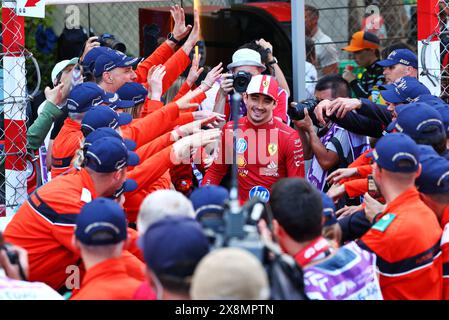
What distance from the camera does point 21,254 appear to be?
143 inches

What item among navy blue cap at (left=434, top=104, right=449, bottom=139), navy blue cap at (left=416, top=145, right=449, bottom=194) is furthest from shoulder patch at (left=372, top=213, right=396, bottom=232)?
navy blue cap at (left=434, top=104, right=449, bottom=139)

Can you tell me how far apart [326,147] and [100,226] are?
3.05 metres

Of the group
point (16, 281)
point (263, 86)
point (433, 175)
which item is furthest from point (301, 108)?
point (16, 281)

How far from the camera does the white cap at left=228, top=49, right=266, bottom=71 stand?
6520mm

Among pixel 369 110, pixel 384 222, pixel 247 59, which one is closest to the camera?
pixel 384 222

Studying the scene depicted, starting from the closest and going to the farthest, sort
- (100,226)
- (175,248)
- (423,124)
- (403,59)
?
(175,248) < (100,226) < (423,124) < (403,59)

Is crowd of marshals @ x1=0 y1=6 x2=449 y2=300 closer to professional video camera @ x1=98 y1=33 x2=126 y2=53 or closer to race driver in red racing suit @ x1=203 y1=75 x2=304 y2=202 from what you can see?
race driver in red racing suit @ x1=203 y1=75 x2=304 y2=202

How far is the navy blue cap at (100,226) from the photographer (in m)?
3.47

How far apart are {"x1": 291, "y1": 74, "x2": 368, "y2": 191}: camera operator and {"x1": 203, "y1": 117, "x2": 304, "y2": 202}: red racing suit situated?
0.69ft

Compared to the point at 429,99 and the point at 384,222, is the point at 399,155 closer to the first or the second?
the point at 384,222

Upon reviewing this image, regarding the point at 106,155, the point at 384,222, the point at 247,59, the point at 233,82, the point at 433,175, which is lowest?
the point at 384,222

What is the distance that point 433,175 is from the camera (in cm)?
423

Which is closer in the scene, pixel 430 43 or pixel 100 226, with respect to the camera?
pixel 100 226
